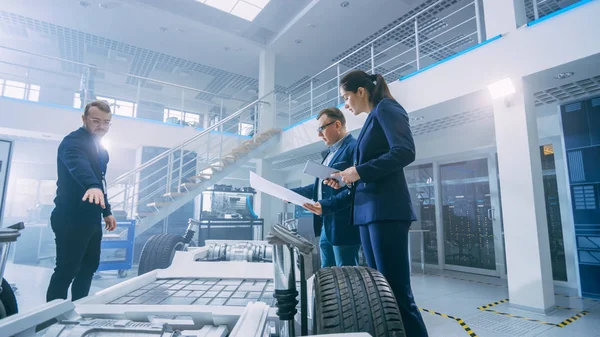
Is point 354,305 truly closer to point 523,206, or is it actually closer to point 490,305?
point 523,206

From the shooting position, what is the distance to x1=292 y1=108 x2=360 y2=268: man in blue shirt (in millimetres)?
1588

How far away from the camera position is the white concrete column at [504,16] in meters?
3.15

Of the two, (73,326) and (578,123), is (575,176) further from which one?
(73,326)

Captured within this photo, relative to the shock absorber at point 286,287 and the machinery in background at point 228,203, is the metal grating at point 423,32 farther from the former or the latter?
Result: the shock absorber at point 286,287

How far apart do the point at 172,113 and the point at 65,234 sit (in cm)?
1087

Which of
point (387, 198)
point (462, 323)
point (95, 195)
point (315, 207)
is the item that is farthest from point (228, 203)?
point (387, 198)

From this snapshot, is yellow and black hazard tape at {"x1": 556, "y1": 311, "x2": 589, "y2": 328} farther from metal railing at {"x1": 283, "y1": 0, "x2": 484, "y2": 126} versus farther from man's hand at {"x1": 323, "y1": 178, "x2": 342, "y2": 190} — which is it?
metal railing at {"x1": 283, "y1": 0, "x2": 484, "y2": 126}

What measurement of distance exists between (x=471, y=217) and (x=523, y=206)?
2925mm

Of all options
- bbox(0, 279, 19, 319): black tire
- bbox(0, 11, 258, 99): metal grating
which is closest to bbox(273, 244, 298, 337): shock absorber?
bbox(0, 279, 19, 319): black tire

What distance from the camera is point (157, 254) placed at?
10.5 feet

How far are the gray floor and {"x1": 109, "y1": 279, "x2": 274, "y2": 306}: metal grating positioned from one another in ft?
3.55

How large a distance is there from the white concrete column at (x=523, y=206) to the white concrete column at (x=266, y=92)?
4956mm

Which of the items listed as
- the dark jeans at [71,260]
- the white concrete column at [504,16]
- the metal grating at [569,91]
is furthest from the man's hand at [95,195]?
the metal grating at [569,91]

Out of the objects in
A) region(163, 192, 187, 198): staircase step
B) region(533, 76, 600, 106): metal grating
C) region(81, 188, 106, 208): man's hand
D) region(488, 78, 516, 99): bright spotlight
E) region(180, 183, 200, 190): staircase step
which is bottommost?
region(81, 188, 106, 208): man's hand
